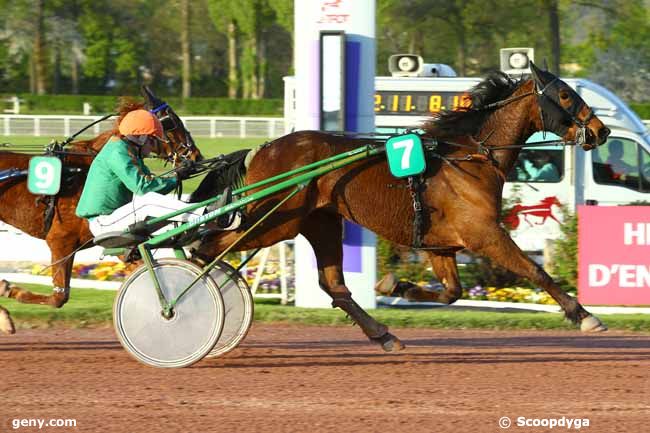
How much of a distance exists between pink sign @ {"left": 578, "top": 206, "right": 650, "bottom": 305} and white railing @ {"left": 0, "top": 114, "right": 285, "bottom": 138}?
683 inches

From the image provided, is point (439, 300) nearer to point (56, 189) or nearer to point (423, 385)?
point (423, 385)

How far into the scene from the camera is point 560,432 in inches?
208

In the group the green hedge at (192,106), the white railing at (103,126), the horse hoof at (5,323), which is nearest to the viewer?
the horse hoof at (5,323)

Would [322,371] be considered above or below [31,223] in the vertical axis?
below

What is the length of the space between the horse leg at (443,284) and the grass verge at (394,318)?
1666 mm

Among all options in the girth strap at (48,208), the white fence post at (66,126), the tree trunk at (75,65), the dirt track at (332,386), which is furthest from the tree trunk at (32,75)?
the girth strap at (48,208)

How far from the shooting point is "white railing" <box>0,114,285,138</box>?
26969 millimetres

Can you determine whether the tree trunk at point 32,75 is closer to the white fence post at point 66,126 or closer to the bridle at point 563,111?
the white fence post at point 66,126

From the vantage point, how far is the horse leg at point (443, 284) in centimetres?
710

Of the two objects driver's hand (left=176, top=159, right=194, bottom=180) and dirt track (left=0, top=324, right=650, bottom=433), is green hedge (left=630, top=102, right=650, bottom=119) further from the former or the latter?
driver's hand (left=176, top=159, right=194, bottom=180)

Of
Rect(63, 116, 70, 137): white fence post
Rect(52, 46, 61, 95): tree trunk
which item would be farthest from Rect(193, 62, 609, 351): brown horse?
Rect(52, 46, 61, 95): tree trunk

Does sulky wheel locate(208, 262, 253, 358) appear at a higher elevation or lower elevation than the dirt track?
higher

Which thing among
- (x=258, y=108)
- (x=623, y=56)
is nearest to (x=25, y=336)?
(x=258, y=108)

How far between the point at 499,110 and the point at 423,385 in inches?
73.3
